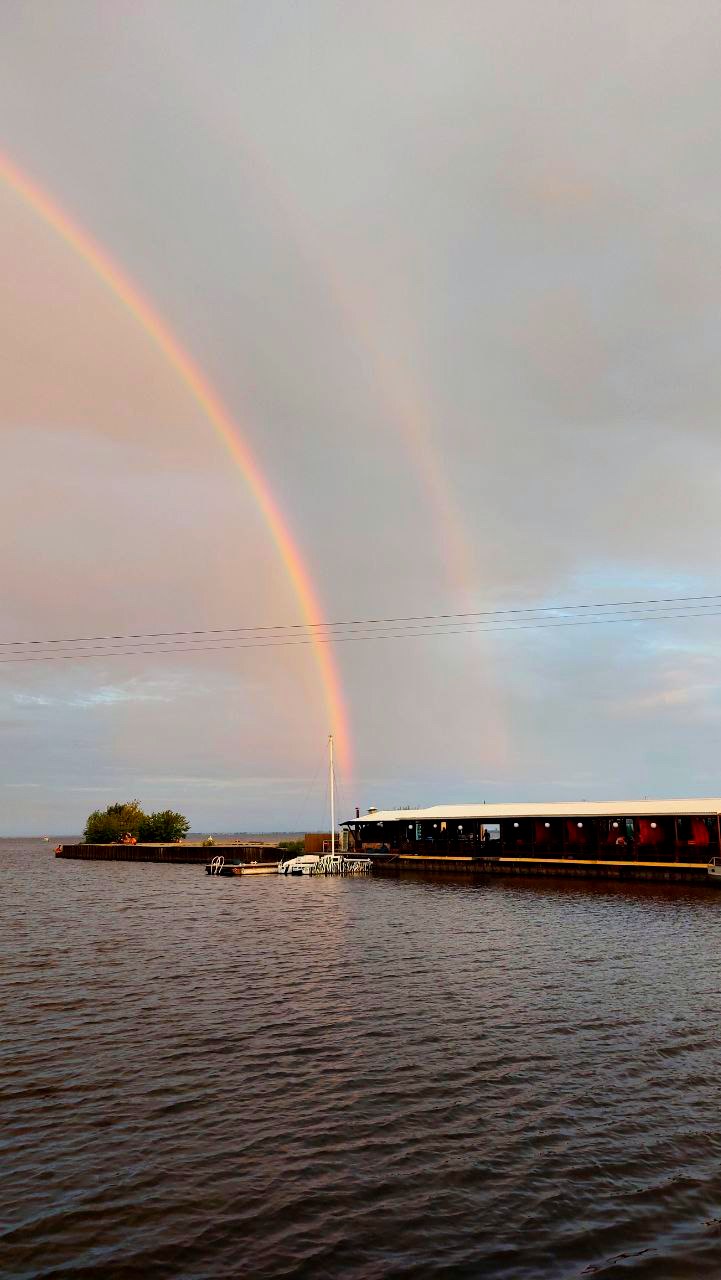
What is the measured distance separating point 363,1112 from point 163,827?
138m

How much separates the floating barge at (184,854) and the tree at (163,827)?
11.3 m

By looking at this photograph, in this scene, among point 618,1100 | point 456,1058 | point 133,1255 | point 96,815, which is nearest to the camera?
A: point 133,1255

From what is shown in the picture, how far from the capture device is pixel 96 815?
15438 cm

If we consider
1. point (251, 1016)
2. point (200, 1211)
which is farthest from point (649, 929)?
point (200, 1211)

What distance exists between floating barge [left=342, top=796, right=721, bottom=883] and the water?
3313cm

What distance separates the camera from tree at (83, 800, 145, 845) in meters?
148

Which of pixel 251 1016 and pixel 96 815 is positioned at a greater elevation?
pixel 96 815

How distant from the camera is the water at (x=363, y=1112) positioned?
458 inches

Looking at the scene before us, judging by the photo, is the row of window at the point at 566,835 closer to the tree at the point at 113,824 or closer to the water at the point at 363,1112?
the water at the point at 363,1112

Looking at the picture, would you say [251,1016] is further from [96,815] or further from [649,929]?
[96,815]

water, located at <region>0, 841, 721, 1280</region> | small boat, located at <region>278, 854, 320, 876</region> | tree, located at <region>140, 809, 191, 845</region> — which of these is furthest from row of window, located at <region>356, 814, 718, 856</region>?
tree, located at <region>140, 809, 191, 845</region>

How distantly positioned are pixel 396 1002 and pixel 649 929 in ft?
73.6

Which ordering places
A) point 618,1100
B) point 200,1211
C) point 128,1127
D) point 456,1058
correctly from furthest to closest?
point 456,1058, point 618,1100, point 128,1127, point 200,1211

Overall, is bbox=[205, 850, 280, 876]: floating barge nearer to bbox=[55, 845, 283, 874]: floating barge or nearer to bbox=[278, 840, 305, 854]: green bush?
bbox=[55, 845, 283, 874]: floating barge
